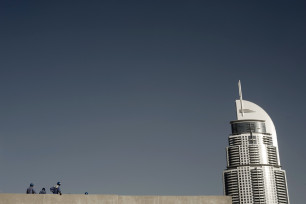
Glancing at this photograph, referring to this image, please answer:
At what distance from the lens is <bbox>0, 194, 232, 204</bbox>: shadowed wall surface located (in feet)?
72.8

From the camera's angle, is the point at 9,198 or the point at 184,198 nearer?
the point at 9,198

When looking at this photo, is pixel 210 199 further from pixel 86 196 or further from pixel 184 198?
pixel 86 196

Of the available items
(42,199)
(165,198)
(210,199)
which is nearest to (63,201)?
(42,199)

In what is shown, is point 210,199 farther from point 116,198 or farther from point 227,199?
point 116,198

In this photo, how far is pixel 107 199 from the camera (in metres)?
22.9

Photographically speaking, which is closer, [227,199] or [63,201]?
[63,201]

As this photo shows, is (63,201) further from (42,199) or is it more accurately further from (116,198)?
(116,198)

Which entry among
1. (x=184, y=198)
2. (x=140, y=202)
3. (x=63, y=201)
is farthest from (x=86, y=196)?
(x=184, y=198)

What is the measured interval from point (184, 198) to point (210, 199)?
1497mm

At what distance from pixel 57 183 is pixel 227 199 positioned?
9624mm

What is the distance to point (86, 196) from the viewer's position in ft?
74.8

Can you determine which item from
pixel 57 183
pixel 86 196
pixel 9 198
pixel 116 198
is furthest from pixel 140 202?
pixel 9 198

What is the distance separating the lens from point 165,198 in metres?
23.7

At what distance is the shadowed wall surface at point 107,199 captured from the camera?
72.8ft
